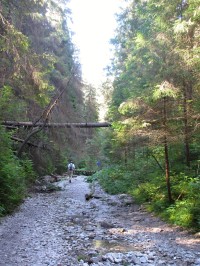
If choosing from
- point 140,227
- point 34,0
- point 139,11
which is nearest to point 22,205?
point 140,227

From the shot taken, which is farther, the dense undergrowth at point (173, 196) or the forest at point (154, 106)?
the forest at point (154, 106)

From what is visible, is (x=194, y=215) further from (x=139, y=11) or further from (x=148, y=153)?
(x=139, y=11)

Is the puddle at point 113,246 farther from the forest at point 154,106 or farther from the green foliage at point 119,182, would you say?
the green foliage at point 119,182

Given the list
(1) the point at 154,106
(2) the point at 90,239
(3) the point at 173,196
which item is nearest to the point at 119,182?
(3) the point at 173,196

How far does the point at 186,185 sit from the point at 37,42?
1553 cm

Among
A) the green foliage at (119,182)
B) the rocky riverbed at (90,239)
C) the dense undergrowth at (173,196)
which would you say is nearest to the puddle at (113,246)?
the rocky riverbed at (90,239)

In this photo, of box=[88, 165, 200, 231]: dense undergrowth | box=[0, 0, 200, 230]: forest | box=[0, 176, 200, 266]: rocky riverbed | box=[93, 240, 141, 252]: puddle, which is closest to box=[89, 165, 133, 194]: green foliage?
box=[0, 0, 200, 230]: forest

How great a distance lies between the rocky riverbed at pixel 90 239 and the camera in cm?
607

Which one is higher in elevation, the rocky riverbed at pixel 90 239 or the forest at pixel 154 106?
the forest at pixel 154 106

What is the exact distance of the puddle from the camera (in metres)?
6.99

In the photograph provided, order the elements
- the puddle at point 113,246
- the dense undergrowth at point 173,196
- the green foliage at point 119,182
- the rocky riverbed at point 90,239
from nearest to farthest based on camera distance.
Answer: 1. the rocky riverbed at point 90,239
2. the puddle at point 113,246
3. the dense undergrowth at point 173,196
4. the green foliage at point 119,182

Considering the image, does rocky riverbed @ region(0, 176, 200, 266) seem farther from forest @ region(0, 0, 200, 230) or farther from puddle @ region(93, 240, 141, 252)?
forest @ region(0, 0, 200, 230)

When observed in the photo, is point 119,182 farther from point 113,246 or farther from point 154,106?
point 113,246

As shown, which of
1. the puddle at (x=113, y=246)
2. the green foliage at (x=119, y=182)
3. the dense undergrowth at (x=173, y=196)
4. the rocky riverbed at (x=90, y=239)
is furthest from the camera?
the green foliage at (x=119, y=182)
